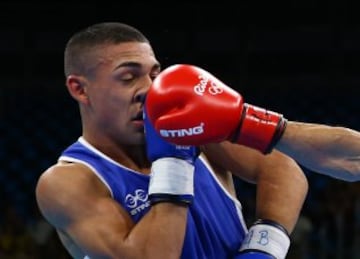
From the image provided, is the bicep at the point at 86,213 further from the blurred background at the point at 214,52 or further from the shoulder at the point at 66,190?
the blurred background at the point at 214,52

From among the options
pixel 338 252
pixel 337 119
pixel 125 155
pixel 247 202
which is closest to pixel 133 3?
pixel 337 119

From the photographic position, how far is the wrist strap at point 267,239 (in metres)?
2.08

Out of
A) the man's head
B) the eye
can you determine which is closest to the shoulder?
the man's head

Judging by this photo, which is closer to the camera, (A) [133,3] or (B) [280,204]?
(B) [280,204]

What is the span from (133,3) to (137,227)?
22.5 ft

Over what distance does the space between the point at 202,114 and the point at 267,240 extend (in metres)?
0.46

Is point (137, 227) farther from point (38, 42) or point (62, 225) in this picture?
point (38, 42)

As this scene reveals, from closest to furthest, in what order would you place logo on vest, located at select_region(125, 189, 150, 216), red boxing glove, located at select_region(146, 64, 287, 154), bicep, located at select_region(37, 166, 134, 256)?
red boxing glove, located at select_region(146, 64, 287, 154)
bicep, located at select_region(37, 166, 134, 256)
logo on vest, located at select_region(125, 189, 150, 216)

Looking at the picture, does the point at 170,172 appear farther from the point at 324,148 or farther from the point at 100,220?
the point at 324,148

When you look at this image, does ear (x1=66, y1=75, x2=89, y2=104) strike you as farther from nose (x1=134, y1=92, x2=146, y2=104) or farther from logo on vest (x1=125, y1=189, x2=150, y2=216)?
logo on vest (x1=125, y1=189, x2=150, y2=216)

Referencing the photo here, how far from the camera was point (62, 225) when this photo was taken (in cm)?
208

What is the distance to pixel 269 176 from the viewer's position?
2250 millimetres

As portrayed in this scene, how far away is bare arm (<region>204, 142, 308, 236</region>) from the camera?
86.6 inches

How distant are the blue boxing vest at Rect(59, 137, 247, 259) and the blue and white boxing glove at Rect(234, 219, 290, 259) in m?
0.07
